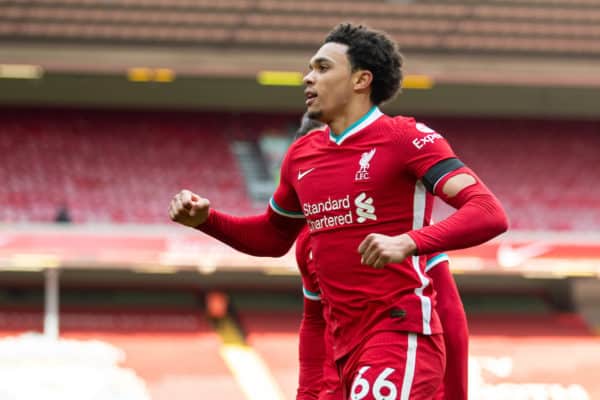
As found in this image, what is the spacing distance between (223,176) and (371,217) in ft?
55.1

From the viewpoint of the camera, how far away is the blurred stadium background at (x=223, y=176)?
1666cm

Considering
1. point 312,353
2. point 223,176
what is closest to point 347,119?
point 312,353

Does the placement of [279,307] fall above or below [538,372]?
above

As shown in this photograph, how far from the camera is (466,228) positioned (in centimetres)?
419

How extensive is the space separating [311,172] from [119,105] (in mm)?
17852

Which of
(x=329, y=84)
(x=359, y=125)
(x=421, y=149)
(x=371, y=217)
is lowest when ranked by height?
(x=371, y=217)

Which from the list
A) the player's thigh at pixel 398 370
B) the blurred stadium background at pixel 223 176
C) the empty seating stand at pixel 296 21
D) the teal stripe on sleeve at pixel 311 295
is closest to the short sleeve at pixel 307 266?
the teal stripe on sleeve at pixel 311 295

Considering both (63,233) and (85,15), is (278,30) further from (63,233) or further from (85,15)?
(63,233)

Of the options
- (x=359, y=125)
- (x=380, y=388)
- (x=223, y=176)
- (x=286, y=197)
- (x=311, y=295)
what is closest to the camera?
(x=380, y=388)

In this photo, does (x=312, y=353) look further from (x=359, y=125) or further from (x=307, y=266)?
(x=359, y=125)

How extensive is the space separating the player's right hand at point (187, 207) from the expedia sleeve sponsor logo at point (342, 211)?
1.61ft

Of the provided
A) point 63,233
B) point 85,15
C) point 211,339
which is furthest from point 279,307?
point 85,15

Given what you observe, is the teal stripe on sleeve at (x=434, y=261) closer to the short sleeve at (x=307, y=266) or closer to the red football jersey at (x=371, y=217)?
the red football jersey at (x=371, y=217)

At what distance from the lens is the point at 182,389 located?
50.5ft
